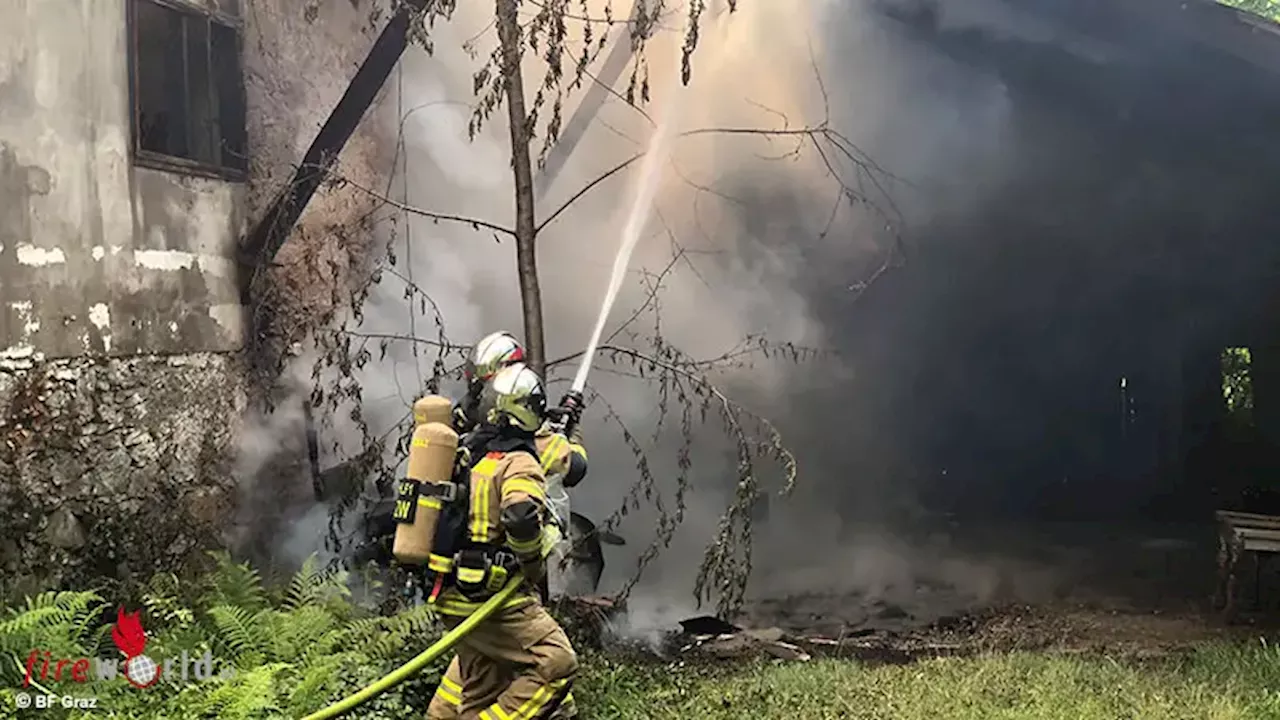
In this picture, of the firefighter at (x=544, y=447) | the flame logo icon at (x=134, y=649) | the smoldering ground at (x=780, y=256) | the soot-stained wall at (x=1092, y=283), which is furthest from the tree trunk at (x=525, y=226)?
the soot-stained wall at (x=1092, y=283)

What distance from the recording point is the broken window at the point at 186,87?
244 inches

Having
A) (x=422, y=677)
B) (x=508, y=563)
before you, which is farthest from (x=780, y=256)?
(x=508, y=563)

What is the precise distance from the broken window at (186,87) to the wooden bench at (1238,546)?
23.8ft

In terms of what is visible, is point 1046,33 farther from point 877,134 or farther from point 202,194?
point 202,194

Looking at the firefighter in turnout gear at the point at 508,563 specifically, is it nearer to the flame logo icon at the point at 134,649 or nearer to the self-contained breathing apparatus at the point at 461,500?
the self-contained breathing apparatus at the point at 461,500

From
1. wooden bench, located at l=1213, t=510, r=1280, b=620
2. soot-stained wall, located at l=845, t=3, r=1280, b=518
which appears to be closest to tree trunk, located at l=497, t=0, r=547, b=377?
soot-stained wall, located at l=845, t=3, r=1280, b=518

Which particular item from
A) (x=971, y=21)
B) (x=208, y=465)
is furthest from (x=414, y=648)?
(x=971, y=21)

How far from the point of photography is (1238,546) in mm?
7066

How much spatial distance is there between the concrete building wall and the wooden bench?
6.72 metres

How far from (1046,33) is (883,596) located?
4732mm

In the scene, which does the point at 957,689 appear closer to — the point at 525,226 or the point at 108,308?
the point at 525,226

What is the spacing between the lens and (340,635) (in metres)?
4.93

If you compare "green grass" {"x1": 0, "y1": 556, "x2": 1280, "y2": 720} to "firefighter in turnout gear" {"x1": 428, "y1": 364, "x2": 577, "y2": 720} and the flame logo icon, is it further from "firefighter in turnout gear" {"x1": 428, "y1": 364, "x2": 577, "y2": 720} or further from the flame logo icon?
"firefighter in turnout gear" {"x1": 428, "y1": 364, "x2": 577, "y2": 720}

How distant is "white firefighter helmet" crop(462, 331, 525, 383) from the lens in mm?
3955
